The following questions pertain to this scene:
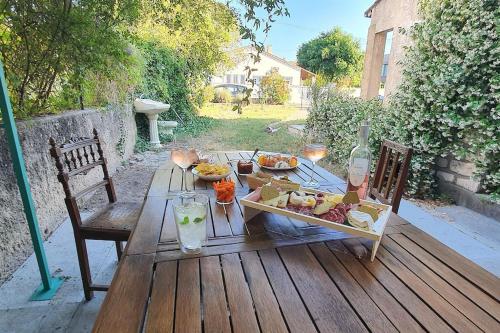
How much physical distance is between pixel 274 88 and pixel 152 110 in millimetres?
7955

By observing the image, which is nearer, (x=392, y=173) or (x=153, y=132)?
(x=392, y=173)

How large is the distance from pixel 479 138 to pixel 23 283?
336cm

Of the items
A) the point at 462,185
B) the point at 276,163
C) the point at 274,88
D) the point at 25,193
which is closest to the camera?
the point at 25,193

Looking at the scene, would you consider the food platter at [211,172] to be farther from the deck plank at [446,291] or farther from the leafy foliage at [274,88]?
the leafy foliage at [274,88]

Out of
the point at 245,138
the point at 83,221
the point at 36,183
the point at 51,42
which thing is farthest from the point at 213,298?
the point at 245,138

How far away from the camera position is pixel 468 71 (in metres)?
2.34

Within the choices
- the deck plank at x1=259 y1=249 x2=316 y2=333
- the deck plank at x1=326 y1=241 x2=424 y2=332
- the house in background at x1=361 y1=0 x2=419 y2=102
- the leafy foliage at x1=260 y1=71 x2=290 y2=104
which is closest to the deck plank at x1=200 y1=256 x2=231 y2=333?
the deck plank at x1=259 y1=249 x2=316 y2=333

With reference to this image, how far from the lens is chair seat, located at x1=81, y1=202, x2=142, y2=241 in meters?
1.33

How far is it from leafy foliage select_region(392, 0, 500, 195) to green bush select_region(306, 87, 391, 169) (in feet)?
0.93

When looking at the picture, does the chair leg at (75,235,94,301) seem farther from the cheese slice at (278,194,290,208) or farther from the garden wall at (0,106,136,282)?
the cheese slice at (278,194,290,208)

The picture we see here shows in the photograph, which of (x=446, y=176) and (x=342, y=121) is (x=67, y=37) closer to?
(x=342, y=121)

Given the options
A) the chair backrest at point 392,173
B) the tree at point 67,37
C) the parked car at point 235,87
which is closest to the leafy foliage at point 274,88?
the parked car at point 235,87

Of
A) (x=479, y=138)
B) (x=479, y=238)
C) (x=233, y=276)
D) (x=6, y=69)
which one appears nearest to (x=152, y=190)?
(x=233, y=276)

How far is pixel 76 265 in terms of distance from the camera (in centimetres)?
169
